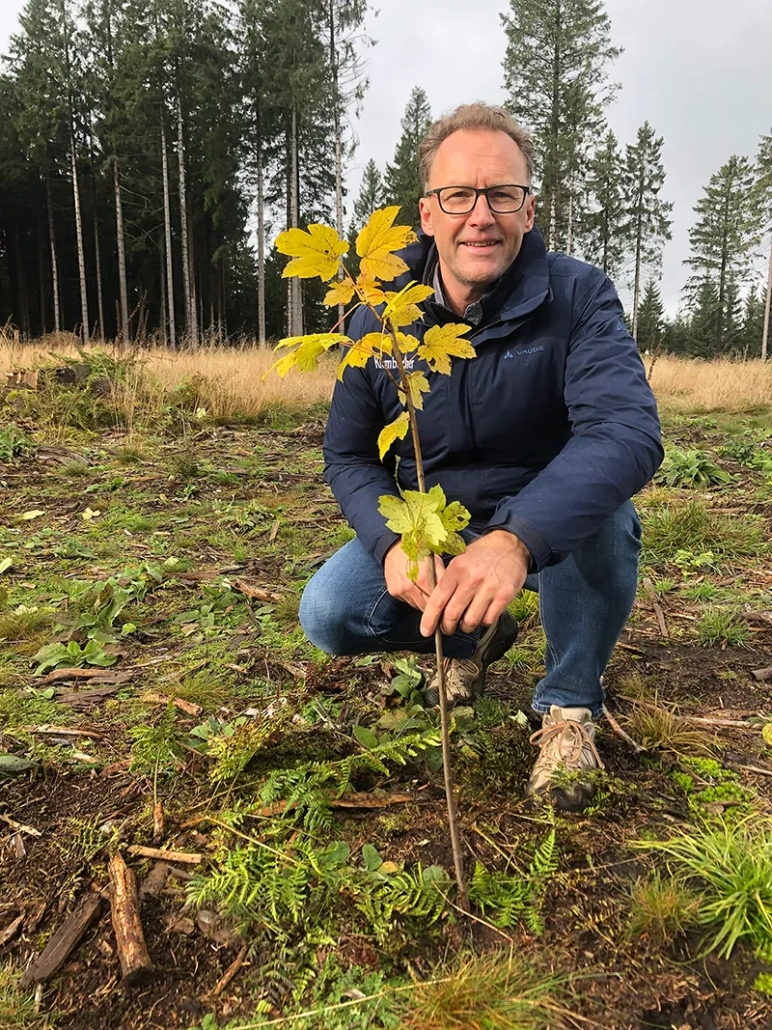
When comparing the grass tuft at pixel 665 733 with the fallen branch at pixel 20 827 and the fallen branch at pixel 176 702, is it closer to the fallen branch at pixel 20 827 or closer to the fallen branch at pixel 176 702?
the fallen branch at pixel 176 702

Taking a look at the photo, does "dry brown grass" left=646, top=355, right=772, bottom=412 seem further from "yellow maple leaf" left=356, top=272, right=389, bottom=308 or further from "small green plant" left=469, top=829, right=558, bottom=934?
"yellow maple leaf" left=356, top=272, right=389, bottom=308

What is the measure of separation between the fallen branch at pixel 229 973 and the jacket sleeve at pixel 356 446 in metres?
1.05

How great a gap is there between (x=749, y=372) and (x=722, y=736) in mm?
10988

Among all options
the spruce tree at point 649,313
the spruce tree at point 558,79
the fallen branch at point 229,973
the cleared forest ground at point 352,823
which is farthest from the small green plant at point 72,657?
the spruce tree at point 649,313

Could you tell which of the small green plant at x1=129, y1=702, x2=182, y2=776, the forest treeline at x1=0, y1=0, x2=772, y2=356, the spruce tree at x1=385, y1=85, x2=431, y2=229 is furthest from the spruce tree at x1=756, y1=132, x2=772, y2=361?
the small green plant at x1=129, y1=702, x2=182, y2=776

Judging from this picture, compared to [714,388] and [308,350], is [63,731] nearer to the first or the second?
[308,350]

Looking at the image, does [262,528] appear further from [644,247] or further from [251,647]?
[644,247]

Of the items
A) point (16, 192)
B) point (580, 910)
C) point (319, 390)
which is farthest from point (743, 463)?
point (16, 192)

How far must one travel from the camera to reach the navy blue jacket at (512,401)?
1.62m

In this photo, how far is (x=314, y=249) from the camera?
3.08 ft

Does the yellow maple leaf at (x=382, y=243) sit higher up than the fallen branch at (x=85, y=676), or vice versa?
the yellow maple leaf at (x=382, y=243)

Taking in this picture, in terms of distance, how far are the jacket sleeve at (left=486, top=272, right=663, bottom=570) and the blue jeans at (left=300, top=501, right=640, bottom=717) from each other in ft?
0.82

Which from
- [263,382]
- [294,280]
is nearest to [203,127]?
[294,280]

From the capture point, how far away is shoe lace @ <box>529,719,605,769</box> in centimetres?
162
